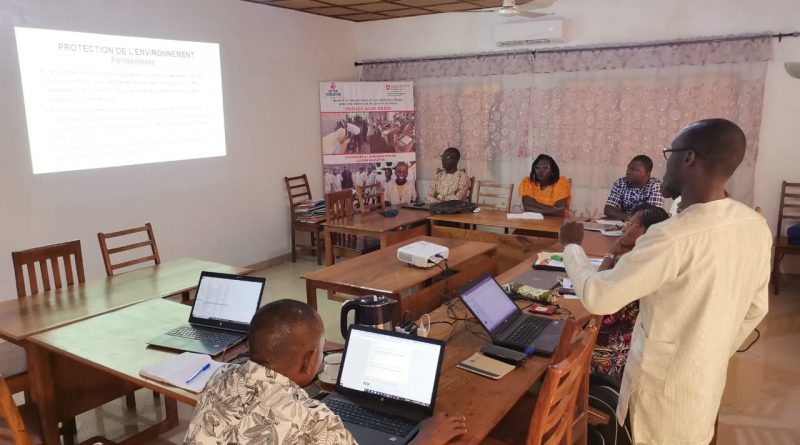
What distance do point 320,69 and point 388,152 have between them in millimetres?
1174

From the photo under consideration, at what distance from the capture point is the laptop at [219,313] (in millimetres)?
2215

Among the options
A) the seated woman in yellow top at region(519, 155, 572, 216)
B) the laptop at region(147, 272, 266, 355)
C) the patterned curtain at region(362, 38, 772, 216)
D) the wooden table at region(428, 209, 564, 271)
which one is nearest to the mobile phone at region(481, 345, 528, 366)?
the laptop at region(147, 272, 266, 355)

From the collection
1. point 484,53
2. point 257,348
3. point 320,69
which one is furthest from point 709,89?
point 257,348

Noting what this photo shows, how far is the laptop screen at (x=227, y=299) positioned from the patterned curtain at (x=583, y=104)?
4250 millimetres

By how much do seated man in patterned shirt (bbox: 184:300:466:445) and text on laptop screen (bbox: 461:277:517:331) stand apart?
32.8 inches

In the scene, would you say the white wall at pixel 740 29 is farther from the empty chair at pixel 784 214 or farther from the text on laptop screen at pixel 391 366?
the text on laptop screen at pixel 391 366

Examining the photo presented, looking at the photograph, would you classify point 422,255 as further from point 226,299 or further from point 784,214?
point 784,214

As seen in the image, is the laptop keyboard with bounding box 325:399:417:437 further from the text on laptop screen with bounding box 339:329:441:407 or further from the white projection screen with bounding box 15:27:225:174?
the white projection screen with bounding box 15:27:225:174

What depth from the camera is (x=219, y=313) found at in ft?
7.70

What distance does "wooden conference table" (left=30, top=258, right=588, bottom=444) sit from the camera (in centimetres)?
167

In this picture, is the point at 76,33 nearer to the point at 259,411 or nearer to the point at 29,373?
the point at 29,373

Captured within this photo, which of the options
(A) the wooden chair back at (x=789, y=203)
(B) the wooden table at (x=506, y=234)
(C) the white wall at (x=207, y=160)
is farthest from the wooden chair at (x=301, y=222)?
(A) the wooden chair back at (x=789, y=203)

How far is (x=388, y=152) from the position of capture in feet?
21.5

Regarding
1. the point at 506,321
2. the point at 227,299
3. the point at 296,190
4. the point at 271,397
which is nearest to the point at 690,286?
the point at 506,321
